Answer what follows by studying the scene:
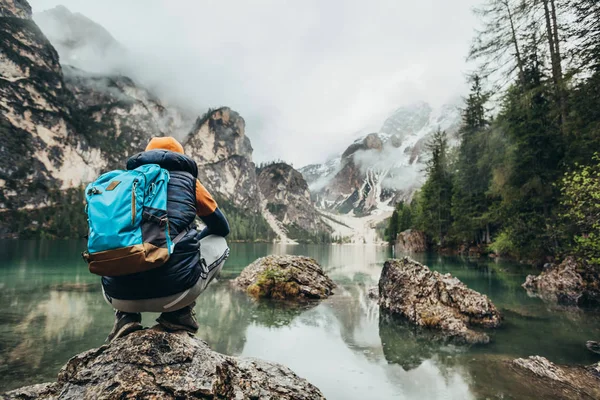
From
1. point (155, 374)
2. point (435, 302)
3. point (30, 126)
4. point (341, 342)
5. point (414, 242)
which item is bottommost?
point (341, 342)

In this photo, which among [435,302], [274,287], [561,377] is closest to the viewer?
[561,377]

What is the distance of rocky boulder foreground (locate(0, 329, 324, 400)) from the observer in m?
2.90

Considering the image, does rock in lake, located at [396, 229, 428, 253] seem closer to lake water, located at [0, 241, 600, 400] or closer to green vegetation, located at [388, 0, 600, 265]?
green vegetation, located at [388, 0, 600, 265]

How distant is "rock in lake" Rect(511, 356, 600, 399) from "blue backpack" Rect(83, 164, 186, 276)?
7.10 m

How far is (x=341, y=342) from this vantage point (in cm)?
916

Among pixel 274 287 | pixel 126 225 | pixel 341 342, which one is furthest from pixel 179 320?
pixel 274 287

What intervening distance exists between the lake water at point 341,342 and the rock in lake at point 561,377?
1.16 feet

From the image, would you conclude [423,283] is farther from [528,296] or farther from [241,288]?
[241,288]

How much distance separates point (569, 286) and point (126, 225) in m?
17.5

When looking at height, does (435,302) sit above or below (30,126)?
below

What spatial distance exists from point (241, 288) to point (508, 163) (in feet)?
60.4

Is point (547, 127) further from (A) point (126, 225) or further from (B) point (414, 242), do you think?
(B) point (414, 242)

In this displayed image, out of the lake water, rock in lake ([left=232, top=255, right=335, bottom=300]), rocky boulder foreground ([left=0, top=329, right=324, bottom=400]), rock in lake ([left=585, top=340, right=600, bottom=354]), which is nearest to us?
rocky boulder foreground ([left=0, top=329, right=324, bottom=400])

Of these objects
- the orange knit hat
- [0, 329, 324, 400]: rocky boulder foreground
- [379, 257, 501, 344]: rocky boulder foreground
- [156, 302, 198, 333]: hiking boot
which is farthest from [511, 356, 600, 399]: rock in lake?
the orange knit hat
